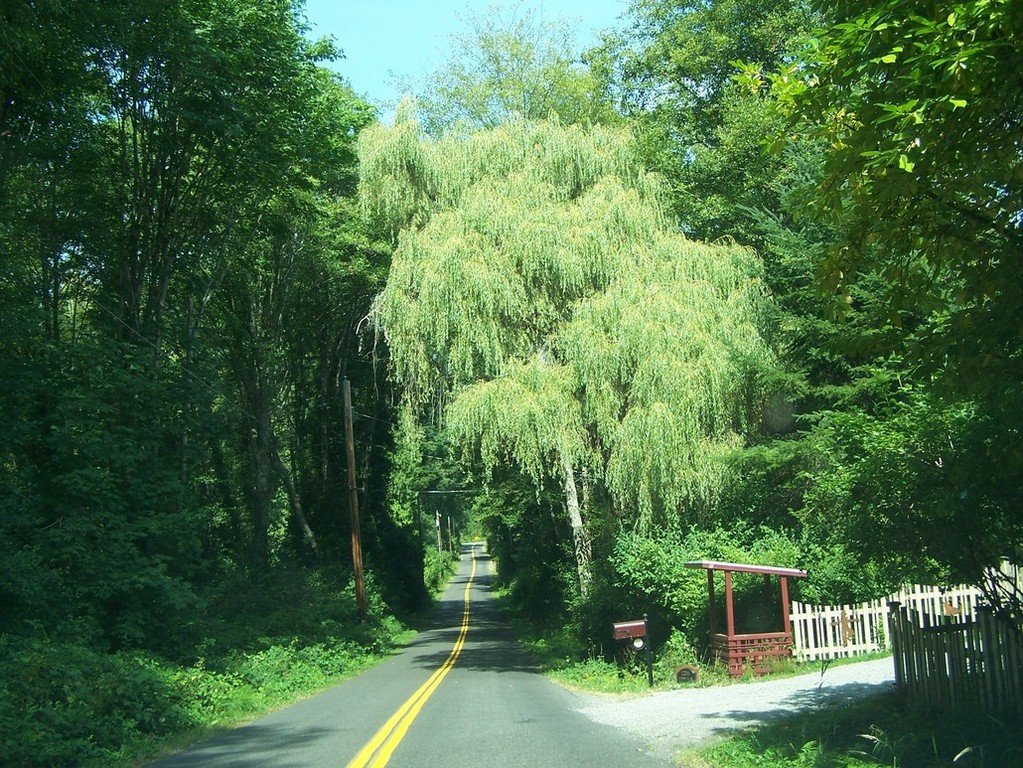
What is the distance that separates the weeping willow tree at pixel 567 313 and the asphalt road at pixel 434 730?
499 cm

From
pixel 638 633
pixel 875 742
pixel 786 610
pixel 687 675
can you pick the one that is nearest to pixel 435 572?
pixel 638 633

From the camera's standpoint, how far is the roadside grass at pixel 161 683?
1053 cm

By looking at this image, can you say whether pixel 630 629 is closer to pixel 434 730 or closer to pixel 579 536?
pixel 434 730

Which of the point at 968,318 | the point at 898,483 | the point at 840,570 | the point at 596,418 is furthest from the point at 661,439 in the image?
the point at 968,318

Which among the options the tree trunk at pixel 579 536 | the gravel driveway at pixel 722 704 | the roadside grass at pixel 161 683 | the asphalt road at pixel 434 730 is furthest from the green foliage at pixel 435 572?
the gravel driveway at pixel 722 704

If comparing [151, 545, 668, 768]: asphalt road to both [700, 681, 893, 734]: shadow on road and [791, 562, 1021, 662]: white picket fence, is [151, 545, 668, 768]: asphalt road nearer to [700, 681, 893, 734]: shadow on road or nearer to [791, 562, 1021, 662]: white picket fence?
[700, 681, 893, 734]: shadow on road

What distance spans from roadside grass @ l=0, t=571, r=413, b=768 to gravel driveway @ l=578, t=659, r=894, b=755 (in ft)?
19.7

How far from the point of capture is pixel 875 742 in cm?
860

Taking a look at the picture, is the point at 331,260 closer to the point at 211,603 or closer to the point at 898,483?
the point at 211,603

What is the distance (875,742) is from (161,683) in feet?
33.3

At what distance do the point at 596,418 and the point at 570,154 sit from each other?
23.0 feet

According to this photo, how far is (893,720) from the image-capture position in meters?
9.51

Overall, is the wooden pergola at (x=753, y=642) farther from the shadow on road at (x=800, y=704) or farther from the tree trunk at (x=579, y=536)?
the tree trunk at (x=579, y=536)

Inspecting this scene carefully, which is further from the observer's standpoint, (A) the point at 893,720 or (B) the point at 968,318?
(A) the point at 893,720
